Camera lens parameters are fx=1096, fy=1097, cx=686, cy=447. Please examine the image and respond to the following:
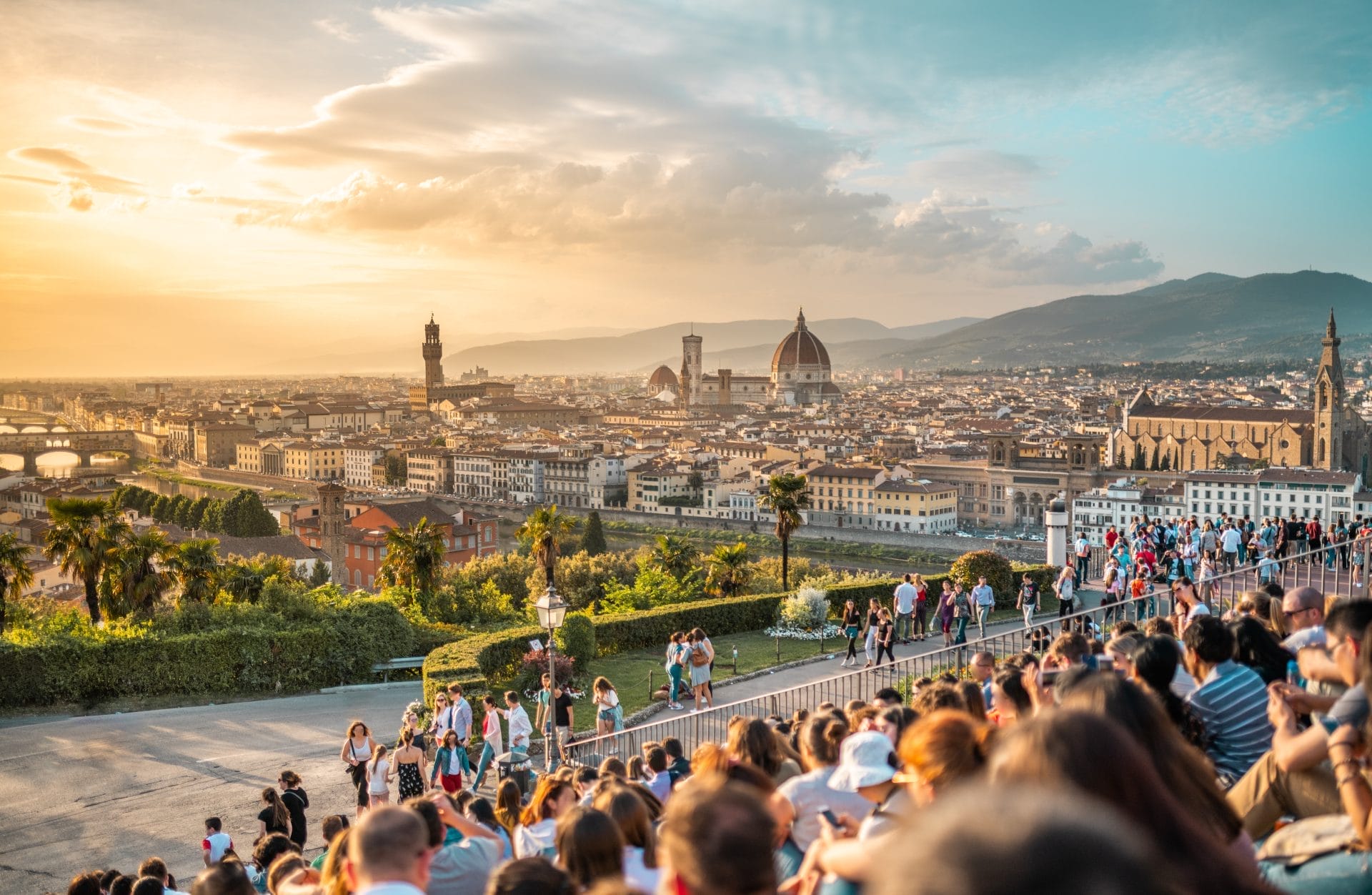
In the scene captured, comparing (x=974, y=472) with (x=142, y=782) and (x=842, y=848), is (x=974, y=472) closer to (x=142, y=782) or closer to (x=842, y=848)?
(x=142, y=782)

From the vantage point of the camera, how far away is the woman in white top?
28.2ft

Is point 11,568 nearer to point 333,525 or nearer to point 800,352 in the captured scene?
point 333,525

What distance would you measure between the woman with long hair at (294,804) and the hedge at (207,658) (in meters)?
9.98

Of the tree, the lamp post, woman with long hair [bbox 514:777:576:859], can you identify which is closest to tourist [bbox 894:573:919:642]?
the lamp post

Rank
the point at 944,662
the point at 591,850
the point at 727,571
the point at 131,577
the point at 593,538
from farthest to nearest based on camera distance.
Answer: the point at 593,538, the point at 727,571, the point at 131,577, the point at 944,662, the point at 591,850

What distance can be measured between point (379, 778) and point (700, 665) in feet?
14.8

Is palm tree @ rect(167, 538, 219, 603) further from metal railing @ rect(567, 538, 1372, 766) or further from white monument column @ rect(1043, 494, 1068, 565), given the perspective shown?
white monument column @ rect(1043, 494, 1068, 565)

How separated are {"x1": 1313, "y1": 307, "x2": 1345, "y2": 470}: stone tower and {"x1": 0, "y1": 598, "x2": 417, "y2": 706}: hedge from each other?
8206 centimetres

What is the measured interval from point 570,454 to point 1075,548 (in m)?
77.1

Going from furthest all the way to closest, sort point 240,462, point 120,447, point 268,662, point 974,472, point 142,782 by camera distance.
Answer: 1. point 120,447
2. point 240,462
3. point 974,472
4. point 268,662
5. point 142,782

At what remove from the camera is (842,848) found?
268 cm

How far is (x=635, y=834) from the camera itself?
11.6ft

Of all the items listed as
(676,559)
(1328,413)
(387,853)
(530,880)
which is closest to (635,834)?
(530,880)

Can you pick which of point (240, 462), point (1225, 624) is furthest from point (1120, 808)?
point (240, 462)
